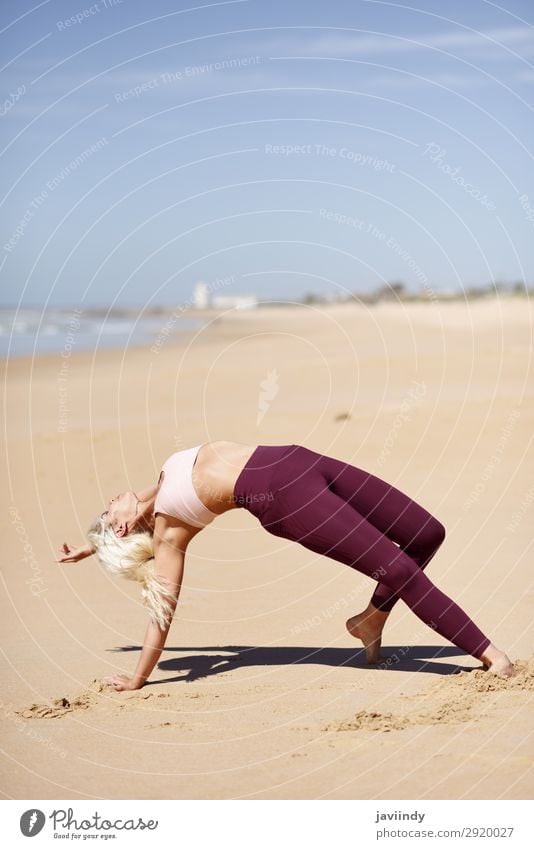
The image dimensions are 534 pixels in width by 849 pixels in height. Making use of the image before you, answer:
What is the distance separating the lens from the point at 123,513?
635 centimetres

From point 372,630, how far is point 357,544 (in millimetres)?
895

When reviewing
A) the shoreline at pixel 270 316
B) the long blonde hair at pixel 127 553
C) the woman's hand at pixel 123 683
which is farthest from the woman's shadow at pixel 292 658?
the shoreline at pixel 270 316

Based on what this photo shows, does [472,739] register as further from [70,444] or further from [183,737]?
[70,444]

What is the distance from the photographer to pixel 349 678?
6262 mm

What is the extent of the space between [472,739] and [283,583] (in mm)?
3346

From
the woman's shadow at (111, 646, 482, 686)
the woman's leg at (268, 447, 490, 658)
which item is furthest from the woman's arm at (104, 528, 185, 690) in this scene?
the woman's leg at (268, 447, 490, 658)

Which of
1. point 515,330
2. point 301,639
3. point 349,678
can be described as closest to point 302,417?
point 301,639

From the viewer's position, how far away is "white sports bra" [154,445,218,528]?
6.05 metres

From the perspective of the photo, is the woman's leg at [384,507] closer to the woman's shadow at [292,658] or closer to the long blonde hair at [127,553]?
the woman's shadow at [292,658]

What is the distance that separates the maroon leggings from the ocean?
1977 centimetres

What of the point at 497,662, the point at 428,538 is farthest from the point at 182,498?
the point at 497,662

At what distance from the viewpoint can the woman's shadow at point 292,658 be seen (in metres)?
6.49

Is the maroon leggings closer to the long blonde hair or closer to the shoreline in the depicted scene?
the long blonde hair

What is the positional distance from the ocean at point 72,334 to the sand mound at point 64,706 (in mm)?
19623
